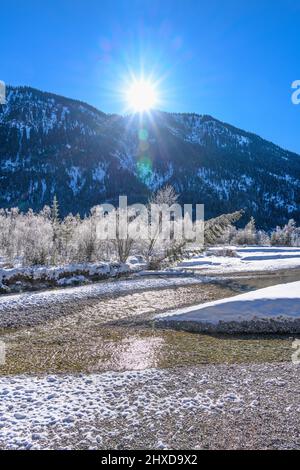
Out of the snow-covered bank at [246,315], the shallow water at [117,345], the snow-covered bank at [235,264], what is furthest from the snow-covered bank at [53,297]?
the snow-covered bank at [235,264]

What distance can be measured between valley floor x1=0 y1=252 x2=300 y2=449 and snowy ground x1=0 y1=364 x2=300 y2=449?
24 millimetres

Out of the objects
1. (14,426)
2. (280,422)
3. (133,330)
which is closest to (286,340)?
(133,330)

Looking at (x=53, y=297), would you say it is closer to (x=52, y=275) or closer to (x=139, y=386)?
(x=52, y=275)

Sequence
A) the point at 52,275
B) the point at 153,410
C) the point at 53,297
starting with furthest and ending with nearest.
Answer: the point at 52,275 < the point at 53,297 < the point at 153,410

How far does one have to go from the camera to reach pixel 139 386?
11.0 meters

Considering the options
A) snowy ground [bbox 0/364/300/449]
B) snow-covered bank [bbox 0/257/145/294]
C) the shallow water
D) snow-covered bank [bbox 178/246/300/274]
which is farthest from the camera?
snow-covered bank [bbox 178/246/300/274]

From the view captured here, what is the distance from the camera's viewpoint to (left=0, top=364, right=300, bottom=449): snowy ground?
8008 mm

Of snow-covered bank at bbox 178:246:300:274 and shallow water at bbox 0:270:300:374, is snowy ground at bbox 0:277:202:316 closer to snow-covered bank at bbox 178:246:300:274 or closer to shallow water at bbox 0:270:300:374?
shallow water at bbox 0:270:300:374

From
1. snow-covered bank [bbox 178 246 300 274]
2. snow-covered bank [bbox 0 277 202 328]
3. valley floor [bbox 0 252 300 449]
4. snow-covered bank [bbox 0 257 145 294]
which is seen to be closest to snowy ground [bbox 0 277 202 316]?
snow-covered bank [bbox 0 277 202 328]

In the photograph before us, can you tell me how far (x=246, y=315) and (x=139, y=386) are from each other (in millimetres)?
10914

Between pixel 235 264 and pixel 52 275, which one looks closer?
pixel 52 275

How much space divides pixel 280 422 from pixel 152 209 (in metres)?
45.4

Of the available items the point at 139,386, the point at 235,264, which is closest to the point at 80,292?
the point at 139,386

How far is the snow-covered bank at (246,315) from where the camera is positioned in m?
19.3
